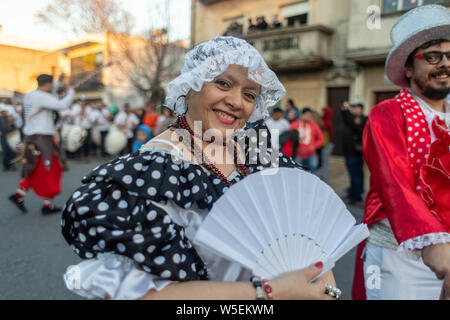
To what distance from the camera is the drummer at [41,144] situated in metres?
4.96

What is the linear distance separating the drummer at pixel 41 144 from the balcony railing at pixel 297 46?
8589 millimetres

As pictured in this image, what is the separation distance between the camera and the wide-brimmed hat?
5.76 ft

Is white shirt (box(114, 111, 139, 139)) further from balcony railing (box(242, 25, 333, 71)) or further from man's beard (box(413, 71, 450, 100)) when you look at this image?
man's beard (box(413, 71, 450, 100))

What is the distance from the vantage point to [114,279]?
1027mm

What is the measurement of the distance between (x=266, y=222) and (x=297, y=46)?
41.6 ft

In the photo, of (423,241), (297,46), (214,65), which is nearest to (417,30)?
(423,241)

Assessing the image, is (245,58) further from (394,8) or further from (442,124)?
(394,8)

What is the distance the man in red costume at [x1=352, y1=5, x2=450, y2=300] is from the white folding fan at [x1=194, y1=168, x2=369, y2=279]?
0.74m

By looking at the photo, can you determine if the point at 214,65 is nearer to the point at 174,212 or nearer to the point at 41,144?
the point at 174,212

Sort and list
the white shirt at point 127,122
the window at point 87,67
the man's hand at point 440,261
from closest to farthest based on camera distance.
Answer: the man's hand at point 440,261
the white shirt at point 127,122
the window at point 87,67

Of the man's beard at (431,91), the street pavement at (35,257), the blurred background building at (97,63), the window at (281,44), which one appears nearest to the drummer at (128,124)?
the blurred background building at (97,63)

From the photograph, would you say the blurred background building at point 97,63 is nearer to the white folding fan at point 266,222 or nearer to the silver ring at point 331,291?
the white folding fan at point 266,222

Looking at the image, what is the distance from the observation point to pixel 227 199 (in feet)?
3.35

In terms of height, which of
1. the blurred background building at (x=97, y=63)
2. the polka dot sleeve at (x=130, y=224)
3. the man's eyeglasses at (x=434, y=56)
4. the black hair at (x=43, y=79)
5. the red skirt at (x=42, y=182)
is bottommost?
the red skirt at (x=42, y=182)
